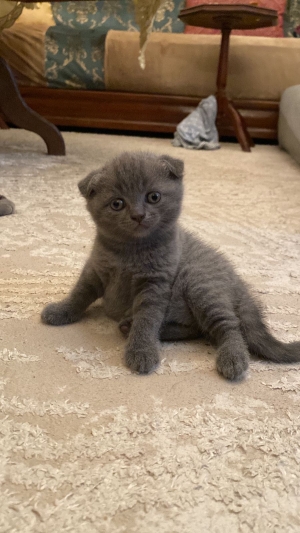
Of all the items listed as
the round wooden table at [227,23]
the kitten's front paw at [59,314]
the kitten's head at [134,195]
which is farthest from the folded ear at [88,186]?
the round wooden table at [227,23]

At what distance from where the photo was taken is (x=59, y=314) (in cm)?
101

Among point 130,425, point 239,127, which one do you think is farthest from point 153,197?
point 239,127

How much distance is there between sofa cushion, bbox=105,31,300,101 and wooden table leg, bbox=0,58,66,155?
908 mm

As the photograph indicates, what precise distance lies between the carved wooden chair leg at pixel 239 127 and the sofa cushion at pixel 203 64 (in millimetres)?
277

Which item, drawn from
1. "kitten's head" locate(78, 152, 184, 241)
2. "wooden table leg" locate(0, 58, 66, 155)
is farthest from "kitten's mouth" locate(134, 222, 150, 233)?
"wooden table leg" locate(0, 58, 66, 155)

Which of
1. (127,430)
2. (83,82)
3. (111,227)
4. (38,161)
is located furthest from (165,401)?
(83,82)

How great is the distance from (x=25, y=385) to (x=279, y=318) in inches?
22.3

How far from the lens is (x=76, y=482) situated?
Answer: 0.60m

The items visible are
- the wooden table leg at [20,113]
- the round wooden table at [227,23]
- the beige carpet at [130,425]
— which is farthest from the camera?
the round wooden table at [227,23]

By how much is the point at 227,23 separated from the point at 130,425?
2601 mm

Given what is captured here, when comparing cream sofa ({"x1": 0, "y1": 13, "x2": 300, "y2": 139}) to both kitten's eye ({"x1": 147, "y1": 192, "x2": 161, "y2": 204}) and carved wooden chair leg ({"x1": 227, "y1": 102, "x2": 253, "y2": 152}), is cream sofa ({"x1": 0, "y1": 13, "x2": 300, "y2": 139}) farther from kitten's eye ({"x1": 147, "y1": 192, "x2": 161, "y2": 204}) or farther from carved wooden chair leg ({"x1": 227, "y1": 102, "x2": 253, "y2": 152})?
kitten's eye ({"x1": 147, "y1": 192, "x2": 161, "y2": 204})

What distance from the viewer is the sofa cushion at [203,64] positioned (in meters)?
3.01

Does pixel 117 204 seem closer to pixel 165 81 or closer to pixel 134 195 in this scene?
pixel 134 195

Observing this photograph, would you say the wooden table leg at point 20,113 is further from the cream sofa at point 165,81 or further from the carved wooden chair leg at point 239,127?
the carved wooden chair leg at point 239,127
